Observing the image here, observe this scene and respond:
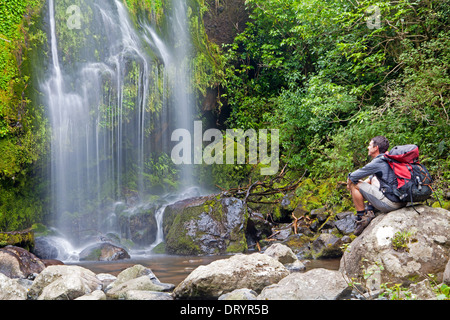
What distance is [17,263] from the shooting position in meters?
6.46

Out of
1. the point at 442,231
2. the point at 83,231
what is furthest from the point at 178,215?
the point at 442,231

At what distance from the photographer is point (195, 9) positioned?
14.7 meters

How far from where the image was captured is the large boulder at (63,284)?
4512 millimetres

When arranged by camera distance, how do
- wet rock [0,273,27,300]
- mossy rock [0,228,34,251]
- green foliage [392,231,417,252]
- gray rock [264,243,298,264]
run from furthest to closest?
mossy rock [0,228,34,251], gray rock [264,243,298,264], wet rock [0,273,27,300], green foliage [392,231,417,252]

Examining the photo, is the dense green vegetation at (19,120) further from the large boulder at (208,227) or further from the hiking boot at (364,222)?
the hiking boot at (364,222)

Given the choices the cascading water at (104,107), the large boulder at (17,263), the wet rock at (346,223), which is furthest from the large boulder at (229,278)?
the cascading water at (104,107)

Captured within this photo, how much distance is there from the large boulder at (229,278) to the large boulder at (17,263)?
10.8 ft

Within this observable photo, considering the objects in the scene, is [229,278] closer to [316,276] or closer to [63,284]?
[316,276]

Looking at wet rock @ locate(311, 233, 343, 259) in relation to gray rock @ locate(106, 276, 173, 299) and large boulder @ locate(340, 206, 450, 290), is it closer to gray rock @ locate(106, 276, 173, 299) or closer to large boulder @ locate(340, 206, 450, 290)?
large boulder @ locate(340, 206, 450, 290)

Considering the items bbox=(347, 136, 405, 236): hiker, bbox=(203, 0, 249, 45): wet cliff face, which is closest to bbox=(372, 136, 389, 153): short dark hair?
bbox=(347, 136, 405, 236): hiker

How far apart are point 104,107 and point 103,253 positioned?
15.8 ft

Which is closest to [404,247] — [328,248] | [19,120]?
[328,248]

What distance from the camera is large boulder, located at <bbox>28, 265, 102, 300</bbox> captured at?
451cm

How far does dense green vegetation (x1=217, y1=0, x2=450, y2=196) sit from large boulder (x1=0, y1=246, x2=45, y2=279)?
22.1 ft
